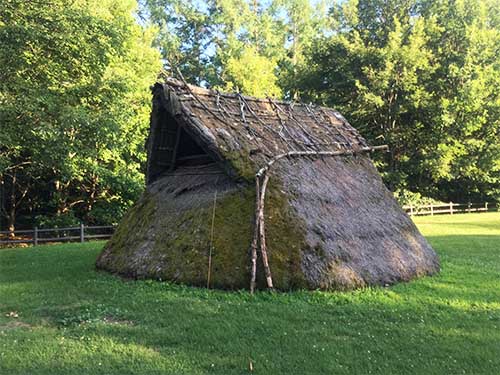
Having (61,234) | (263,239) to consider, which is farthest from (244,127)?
(61,234)

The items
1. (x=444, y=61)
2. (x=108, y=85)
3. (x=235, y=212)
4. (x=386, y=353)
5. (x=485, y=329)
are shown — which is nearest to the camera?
(x=386, y=353)

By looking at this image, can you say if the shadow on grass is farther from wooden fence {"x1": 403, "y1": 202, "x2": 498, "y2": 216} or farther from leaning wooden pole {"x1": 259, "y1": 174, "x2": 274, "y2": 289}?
wooden fence {"x1": 403, "y1": 202, "x2": 498, "y2": 216}

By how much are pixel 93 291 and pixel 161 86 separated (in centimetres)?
482

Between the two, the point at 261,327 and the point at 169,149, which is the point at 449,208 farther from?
the point at 261,327

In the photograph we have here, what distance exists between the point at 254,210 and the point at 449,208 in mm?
29033

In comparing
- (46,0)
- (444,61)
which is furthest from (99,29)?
(444,61)

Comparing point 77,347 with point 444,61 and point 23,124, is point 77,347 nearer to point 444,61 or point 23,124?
point 23,124

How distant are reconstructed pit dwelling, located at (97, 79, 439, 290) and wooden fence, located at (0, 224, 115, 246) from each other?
9.19 meters

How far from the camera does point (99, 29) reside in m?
15.5

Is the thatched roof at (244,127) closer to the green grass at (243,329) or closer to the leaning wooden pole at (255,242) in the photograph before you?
the leaning wooden pole at (255,242)

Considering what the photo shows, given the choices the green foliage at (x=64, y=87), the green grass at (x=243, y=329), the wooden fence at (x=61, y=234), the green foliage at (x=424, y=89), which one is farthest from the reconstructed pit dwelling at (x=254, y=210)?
the green foliage at (x=424, y=89)

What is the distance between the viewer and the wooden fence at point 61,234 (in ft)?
63.2

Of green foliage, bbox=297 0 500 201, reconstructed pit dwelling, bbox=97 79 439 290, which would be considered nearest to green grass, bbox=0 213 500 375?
reconstructed pit dwelling, bbox=97 79 439 290

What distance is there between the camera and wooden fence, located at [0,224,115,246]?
63.2ft
